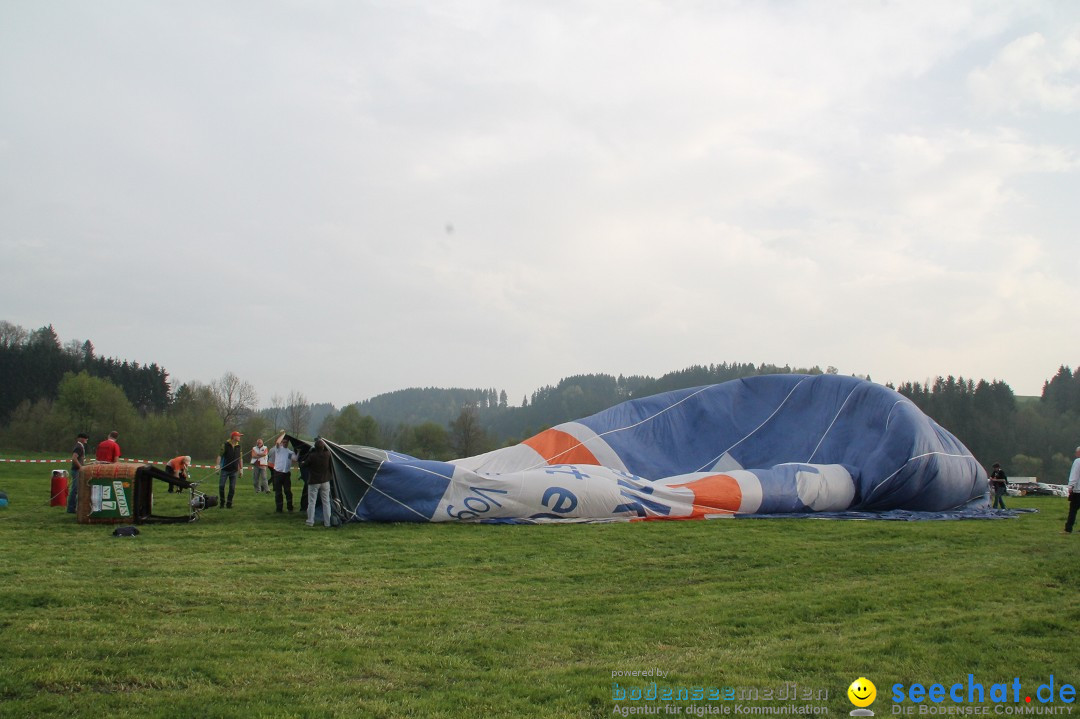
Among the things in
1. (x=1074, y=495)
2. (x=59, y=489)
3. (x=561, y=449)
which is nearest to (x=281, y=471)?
(x=59, y=489)

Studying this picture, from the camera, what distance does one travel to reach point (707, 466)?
14.1 meters

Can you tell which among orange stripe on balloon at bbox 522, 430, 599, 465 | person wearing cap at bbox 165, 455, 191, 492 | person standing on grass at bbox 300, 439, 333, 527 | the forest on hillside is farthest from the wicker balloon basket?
the forest on hillside

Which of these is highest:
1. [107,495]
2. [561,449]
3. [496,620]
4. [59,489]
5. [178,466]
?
[561,449]

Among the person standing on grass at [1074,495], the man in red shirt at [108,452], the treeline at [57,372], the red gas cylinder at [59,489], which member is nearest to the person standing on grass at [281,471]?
the man in red shirt at [108,452]

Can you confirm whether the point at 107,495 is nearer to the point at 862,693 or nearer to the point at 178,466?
the point at 178,466

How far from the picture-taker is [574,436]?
14.3 metres

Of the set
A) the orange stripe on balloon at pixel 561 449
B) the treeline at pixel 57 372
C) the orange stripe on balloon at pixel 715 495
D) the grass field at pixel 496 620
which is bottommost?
the grass field at pixel 496 620

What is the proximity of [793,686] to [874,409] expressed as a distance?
437 inches

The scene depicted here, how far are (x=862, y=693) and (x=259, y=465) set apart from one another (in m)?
13.6

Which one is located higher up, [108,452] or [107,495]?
[108,452]

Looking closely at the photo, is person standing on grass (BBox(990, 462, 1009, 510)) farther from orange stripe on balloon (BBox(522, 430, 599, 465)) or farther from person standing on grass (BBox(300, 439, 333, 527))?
person standing on grass (BBox(300, 439, 333, 527))

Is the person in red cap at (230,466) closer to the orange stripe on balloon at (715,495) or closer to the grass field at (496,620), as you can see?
the grass field at (496,620)

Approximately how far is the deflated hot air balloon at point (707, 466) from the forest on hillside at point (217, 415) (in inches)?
844

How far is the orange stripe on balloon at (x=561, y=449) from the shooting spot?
13.7 meters
